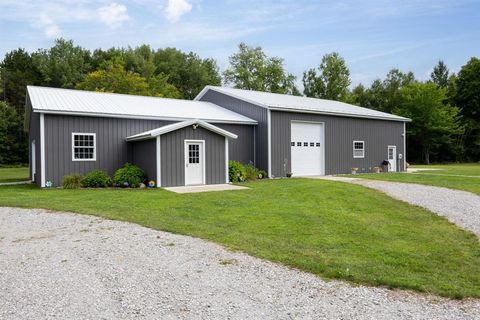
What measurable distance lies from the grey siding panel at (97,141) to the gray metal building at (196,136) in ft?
0.12

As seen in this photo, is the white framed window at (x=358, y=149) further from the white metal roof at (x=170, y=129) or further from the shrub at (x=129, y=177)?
the shrub at (x=129, y=177)

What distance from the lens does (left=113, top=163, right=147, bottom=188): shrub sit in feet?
48.3

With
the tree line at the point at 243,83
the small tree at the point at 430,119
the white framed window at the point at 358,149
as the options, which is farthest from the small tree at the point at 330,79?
the white framed window at the point at 358,149

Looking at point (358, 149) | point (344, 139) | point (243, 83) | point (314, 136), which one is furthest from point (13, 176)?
point (243, 83)

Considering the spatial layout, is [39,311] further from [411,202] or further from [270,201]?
[411,202]

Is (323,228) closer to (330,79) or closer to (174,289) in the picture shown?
(174,289)

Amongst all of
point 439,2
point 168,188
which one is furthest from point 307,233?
point 439,2

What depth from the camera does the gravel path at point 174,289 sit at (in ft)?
12.0

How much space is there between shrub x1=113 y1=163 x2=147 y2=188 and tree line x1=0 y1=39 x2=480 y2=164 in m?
19.9

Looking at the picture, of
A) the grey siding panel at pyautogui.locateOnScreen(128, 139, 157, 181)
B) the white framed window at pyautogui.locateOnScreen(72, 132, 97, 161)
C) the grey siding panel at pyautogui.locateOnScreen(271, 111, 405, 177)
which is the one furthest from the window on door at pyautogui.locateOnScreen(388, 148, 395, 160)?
the white framed window at pyautogui.locateOnScreen(72, 132, 97, 161)

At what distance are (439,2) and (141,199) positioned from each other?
12995 mm

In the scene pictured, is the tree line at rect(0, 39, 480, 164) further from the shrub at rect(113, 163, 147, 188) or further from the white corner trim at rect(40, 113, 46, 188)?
the shrub at rect(113, 163, 147, 188)

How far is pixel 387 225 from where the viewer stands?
7.71m

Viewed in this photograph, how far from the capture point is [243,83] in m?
46.2
